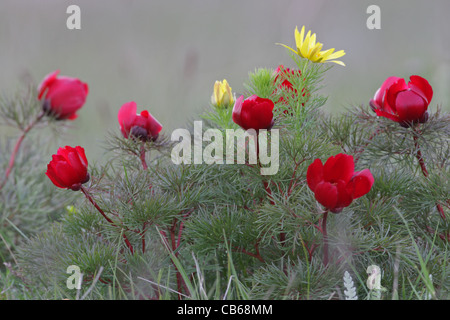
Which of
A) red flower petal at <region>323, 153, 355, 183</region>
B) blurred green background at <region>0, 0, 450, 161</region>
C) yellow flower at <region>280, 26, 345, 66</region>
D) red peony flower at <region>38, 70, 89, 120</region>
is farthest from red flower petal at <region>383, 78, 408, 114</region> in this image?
blurred green background at <region>0, 0, 450, 161</region>

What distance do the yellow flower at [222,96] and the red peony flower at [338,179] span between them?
1.01ft

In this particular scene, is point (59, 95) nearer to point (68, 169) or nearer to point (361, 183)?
point (68, 169)

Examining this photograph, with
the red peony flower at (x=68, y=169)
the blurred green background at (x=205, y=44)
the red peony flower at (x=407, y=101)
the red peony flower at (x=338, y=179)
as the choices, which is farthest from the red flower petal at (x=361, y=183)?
the blurred green background at (x=205, y=44)

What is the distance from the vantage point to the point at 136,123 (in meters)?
1.06

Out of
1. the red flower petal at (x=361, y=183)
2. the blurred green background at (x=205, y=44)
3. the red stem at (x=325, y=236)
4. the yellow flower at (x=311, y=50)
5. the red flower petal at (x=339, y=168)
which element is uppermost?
the blurred green background at (x=205, y=44)

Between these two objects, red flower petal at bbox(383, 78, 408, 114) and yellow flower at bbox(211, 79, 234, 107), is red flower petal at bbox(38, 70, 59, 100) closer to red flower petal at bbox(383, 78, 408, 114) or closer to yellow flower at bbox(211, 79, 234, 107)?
yellow flower at bbox(211, 79, 234, 107)

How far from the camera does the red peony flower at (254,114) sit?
87cm

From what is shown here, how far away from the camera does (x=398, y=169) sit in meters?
1.08

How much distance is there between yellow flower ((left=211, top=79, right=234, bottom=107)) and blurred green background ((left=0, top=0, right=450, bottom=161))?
4.08ft

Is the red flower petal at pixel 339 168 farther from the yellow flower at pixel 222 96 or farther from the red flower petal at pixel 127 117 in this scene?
the red flower petal at pixel 127 117

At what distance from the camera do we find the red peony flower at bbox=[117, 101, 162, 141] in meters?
1.06

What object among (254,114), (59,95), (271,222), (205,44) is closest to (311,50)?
(254,114)

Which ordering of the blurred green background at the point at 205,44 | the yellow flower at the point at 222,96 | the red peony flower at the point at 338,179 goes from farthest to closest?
the blurred green background at the point at 205,44 → the yellow flower at the point at 222,96 → the red peony flower at the point at 338,179
